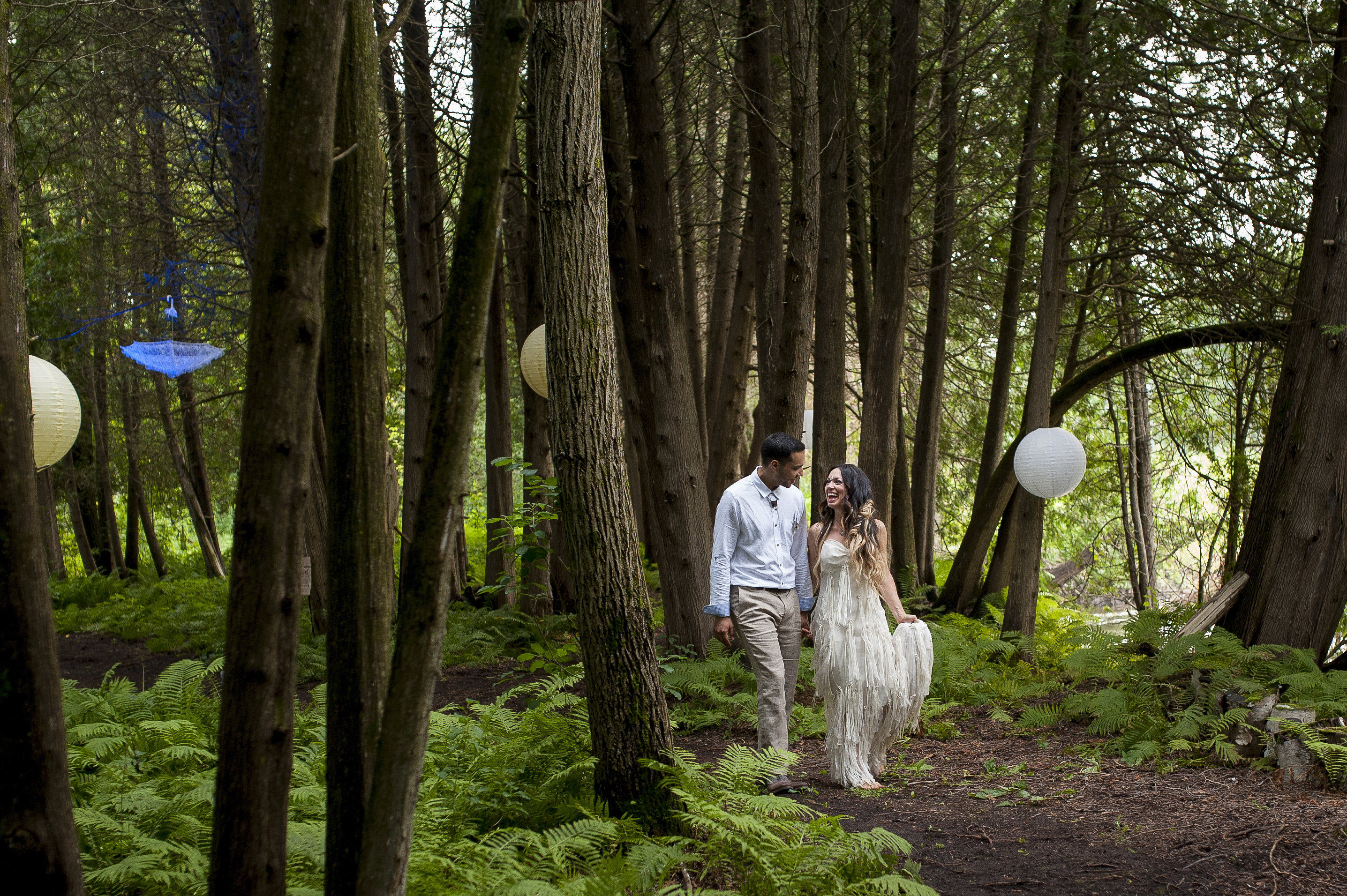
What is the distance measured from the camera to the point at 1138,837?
15.6 feet

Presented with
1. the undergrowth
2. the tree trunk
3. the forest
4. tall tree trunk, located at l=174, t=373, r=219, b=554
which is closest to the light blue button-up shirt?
the undergrowth

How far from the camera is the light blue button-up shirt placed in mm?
5668

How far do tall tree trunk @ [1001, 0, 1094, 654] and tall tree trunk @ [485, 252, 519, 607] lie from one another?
614 centimetres

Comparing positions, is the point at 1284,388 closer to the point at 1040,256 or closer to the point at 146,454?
the point at 1040,256

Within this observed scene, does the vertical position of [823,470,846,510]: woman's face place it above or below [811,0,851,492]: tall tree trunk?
below

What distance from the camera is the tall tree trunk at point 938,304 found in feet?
36.7

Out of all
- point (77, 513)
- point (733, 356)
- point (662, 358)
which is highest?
point (733, 356)

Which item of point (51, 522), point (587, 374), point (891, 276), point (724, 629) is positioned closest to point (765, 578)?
point (724, 629)

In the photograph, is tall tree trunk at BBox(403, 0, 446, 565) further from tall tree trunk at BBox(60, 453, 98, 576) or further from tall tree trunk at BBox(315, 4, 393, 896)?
tall tree trunk at BBox(60, 453, 98, 576)

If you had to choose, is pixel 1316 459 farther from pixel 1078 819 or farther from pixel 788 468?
pixel 788 468

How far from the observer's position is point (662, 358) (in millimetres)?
8375

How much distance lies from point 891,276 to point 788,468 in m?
5.26

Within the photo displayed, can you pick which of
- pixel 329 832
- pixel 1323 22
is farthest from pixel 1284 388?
pixel 329 832

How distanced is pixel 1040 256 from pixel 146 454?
17171 mm
